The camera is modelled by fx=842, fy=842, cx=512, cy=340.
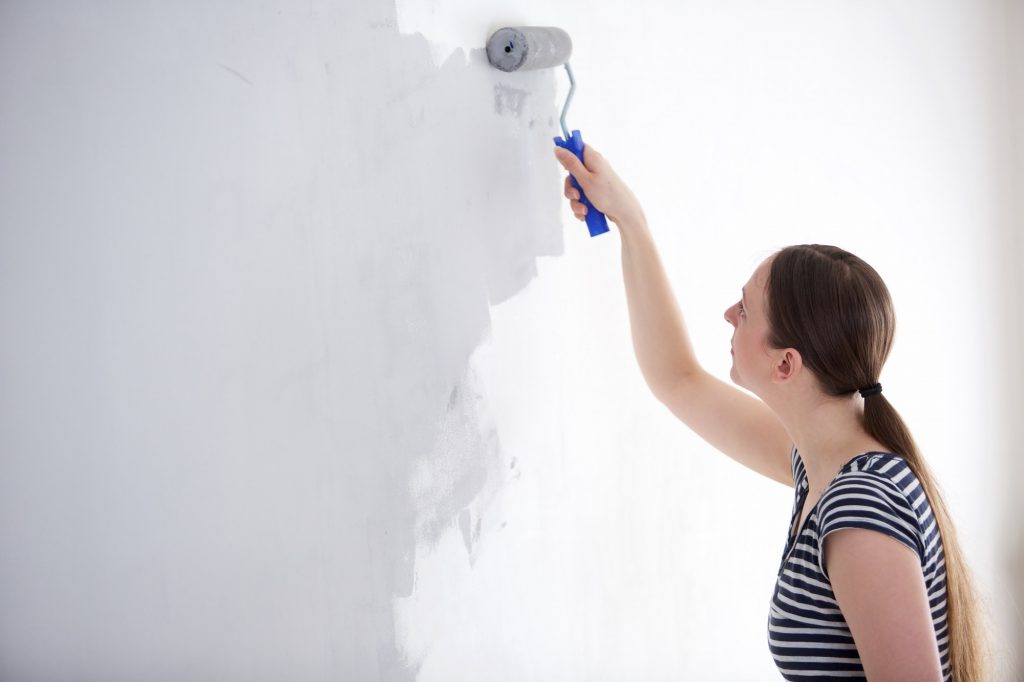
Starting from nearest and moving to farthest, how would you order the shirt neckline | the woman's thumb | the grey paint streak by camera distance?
1. the grey paint streak
2. the shirt neckline
3. the woman's thumb

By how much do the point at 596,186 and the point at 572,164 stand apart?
45 millimetres

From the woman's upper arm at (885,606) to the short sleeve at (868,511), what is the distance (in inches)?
0.4

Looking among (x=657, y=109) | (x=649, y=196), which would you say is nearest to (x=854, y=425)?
(x=649, y=196)

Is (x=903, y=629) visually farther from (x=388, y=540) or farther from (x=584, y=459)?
(x=388, y=540)

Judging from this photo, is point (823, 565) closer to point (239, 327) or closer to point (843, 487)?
point (843, 487)

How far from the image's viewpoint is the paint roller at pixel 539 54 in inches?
43.3

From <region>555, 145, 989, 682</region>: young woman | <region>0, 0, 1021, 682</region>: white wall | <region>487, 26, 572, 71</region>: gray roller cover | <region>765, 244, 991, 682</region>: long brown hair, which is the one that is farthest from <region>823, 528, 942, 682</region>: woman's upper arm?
<region>487, 26, 572, 71</region>: gray roller cover

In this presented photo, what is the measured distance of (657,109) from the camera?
1311 mm

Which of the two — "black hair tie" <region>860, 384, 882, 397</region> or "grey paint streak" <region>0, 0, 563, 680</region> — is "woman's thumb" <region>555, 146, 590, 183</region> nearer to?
"grey paint streak" <region>0, 0, 563, 680</region>

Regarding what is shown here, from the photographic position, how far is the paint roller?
1.10m

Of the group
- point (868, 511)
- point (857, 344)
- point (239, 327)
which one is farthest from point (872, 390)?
point (239, 327)

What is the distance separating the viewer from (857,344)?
3.39 feet

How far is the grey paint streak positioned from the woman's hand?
0.08m

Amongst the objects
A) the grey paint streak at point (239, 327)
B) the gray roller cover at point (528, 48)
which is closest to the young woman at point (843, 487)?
the gray roller cover at point (528, 48)
